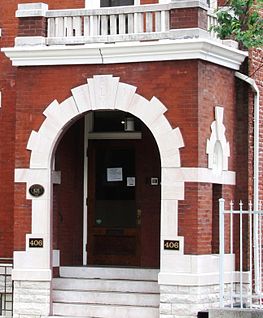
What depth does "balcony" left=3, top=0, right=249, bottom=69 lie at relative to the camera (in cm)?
1593

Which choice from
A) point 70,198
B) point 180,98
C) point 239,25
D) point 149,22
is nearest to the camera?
point 239,25

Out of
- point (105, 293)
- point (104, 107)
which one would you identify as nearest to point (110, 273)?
point (105, 293)

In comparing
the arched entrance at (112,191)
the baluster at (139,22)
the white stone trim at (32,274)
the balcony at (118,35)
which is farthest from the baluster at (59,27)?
the white stone trim at (32,274)

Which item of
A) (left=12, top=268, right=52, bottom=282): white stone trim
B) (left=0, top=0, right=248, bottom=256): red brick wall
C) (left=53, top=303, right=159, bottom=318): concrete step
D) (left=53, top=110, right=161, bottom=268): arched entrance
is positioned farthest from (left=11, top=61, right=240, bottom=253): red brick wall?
(left=53, top=110, right=161, bottom=268): arched entrance

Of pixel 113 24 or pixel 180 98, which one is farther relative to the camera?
pixel 113 24

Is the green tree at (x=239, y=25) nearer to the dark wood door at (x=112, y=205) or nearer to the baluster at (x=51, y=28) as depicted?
the baluster at (x=51, y=28)

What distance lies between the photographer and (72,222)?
18.2 metres

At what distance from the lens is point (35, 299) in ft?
53.9

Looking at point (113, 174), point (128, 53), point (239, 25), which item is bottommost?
point (113, 174)

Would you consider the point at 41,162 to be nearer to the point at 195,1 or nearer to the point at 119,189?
the point at 119,189

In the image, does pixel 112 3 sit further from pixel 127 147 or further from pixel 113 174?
pixel 113 174

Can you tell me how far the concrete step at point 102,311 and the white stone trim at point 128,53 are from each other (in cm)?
399

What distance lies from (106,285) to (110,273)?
439 mm

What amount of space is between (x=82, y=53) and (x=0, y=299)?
4.63m
